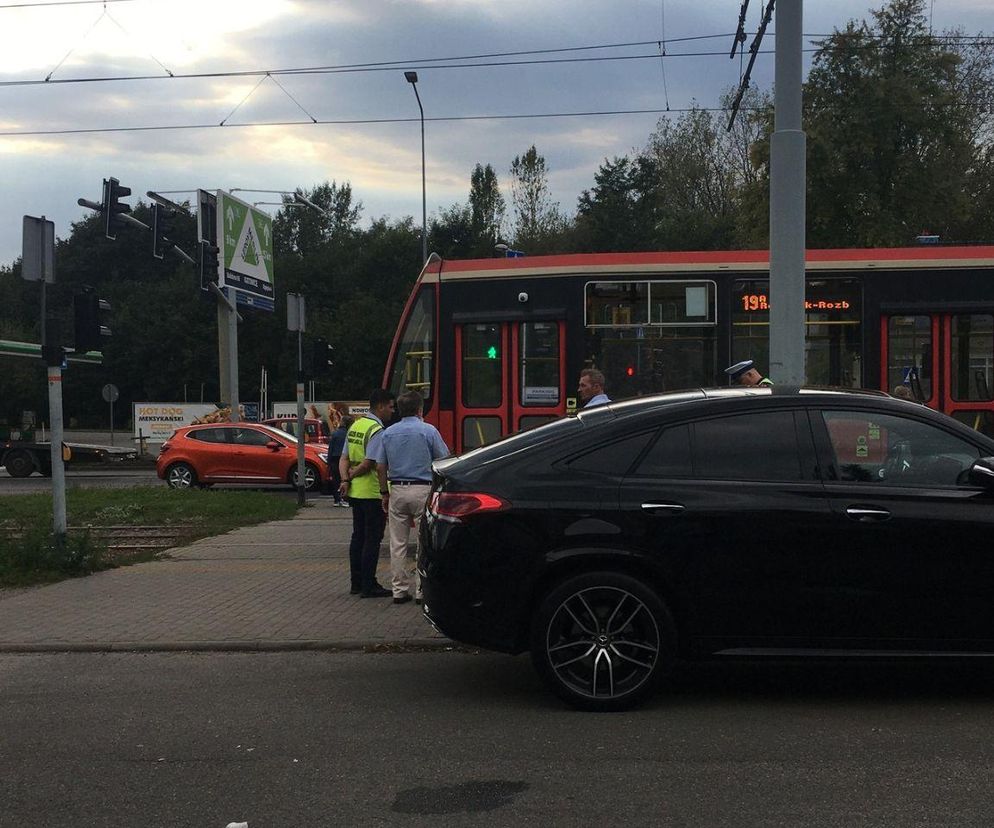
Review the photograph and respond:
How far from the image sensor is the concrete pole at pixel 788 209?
9.40m

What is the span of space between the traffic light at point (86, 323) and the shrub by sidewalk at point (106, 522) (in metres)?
2.05

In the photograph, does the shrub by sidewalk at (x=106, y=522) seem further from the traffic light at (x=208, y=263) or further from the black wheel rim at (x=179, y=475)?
the traffic light at (x=208, y=263)

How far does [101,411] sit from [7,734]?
72.1 m

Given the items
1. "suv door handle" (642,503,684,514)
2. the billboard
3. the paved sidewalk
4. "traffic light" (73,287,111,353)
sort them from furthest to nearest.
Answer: the billboard → "traffic light" (73,287,111,353) → the paved sidewalk → "suv door handle" (642,503,684,514)

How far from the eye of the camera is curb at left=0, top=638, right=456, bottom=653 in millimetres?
7688

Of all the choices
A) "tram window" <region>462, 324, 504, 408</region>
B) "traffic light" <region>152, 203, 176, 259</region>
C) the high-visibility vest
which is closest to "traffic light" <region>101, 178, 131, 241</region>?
"traffic light" <region>152, 203, 176, 259</region>

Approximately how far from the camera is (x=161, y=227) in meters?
26.1

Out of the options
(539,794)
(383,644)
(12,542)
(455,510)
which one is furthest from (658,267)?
(539,794)

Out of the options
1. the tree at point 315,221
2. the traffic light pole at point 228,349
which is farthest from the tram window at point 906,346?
the tree at point 315,221

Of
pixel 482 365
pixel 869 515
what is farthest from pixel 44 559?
pixel 869 515

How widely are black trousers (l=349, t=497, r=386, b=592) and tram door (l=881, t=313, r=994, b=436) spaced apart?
5655 millimetres

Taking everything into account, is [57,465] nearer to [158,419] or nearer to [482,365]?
[482,365]

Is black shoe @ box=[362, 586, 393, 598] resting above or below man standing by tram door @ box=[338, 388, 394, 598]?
below

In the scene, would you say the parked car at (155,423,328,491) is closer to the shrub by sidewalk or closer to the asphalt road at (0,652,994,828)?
the shrub by sidewalk
